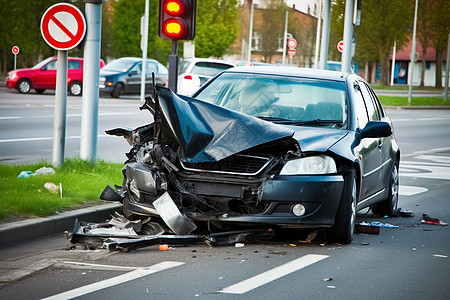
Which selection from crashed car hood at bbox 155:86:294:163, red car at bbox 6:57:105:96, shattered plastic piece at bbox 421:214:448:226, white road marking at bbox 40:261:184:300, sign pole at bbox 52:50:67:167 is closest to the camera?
white road marking at bbox 40:261:184:300

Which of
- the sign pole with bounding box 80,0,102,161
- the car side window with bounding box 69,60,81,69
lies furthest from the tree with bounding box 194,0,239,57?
the sign pole with bounding box 80,0,102,161

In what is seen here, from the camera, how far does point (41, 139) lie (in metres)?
17.2

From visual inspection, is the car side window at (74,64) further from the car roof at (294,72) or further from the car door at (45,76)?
the car roof at (294,72)

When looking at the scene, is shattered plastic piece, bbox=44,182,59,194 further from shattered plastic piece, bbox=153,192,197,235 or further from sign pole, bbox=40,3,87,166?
shattered plastic piece, bbox=153,192,197,235

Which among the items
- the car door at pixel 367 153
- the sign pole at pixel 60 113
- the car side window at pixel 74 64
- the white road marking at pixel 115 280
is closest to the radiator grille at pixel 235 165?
the white road marking at pixel 115 280

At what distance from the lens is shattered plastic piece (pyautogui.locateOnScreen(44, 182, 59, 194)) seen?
9.33 metres

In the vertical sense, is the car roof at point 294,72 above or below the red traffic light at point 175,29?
below

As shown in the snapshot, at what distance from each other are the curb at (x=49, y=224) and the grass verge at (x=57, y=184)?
161 millimetres

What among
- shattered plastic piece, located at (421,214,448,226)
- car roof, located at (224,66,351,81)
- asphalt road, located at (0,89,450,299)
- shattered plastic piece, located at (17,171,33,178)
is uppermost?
car roof, located at (224,66,351,81)

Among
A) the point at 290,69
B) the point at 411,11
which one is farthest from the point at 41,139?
the point at 411,11

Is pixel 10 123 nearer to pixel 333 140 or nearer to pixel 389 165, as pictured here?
pixel 389 165

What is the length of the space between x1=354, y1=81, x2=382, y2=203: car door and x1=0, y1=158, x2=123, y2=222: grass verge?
8.92 ft

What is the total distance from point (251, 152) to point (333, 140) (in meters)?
0.80

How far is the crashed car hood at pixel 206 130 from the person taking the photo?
749 cm
